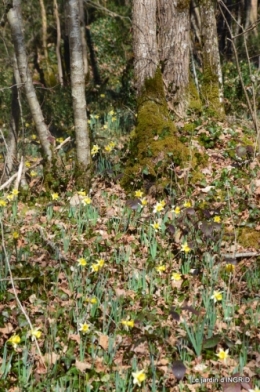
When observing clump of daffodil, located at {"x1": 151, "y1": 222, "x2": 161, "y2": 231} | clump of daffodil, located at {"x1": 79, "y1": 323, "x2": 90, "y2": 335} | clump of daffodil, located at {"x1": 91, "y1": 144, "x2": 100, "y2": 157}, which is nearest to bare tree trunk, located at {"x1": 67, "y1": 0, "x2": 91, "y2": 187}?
clump of daffodil, located at {"x1": 91, "y1": 144, "x2": 100, "y2": 157}

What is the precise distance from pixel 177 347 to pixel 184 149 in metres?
2.70

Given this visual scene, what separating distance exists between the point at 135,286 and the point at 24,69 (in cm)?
307

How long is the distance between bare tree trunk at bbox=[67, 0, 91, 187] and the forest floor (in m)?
0.21

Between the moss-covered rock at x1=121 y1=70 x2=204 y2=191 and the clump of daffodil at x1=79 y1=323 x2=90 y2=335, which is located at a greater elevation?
the moss-covered rock at x1=121 y1=70 x2=204 y2=191

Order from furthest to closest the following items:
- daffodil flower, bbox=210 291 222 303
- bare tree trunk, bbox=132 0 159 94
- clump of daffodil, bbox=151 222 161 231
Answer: bare tree trunk, bbox=132 0 159 94 → clump of daffodil, bbox=151 222 161 231 → daffodil flower, bbox=210 291 222 303

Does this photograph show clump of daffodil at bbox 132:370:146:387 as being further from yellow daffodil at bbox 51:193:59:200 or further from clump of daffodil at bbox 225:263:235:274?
yellow daffodil at bbox 51:193:59:200

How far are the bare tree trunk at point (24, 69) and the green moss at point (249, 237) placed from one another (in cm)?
252

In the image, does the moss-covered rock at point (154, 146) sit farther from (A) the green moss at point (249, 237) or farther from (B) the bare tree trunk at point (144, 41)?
(A) the green moss at point (249, 237)

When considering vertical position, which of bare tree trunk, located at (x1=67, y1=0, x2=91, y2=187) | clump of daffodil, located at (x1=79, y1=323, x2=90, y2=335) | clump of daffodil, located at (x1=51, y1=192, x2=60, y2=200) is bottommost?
clump of daffodil, located at (x1=79, y1=323, x2=90, y2=335)

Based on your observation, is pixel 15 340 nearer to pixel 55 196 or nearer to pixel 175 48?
pixel 55 196

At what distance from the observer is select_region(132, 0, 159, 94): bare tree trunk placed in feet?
18.6

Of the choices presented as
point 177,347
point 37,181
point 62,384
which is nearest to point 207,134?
point 37,181

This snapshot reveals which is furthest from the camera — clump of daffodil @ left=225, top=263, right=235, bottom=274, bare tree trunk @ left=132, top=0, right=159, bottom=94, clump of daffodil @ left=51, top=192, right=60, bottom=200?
bare tree trunk @ left=132, top=0, right=159, bottom=94

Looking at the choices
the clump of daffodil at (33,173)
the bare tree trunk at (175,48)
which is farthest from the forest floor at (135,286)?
the bare tree trunk at (175,48)
